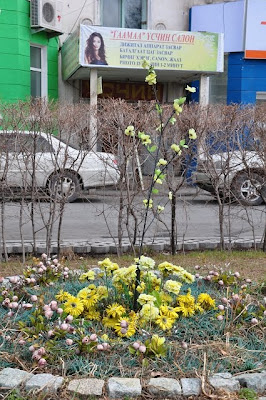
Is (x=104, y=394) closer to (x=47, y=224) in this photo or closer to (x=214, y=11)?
(x=47, y=224)

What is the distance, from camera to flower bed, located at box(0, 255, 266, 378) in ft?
12.0

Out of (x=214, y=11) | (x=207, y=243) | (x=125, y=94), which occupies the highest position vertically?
(x=214, y=11)

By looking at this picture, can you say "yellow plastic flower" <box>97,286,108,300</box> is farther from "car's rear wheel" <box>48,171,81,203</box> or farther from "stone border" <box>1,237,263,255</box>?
"stone border" <box>1,237,263,255</box>

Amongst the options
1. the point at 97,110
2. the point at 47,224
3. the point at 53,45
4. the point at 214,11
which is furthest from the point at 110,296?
the point at 214,11

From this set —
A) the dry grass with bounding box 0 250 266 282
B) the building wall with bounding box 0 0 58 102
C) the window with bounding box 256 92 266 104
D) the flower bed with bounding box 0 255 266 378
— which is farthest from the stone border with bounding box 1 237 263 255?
the window with bounding box 256 92 266 104

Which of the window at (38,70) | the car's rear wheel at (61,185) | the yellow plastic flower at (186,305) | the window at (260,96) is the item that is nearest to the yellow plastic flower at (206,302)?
the yellow plastic flower at (186,305)

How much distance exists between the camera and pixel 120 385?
133 inches

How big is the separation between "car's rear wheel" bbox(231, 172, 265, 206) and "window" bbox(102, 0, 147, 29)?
1310 cm

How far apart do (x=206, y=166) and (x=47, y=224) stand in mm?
2490

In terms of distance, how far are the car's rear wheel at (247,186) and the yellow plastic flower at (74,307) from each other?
4740 mm

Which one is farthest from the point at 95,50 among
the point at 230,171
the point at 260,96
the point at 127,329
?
the point at 127,329

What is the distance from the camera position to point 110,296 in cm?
451

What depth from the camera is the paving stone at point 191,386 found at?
338 cm

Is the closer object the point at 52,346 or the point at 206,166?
the point at 52,346
